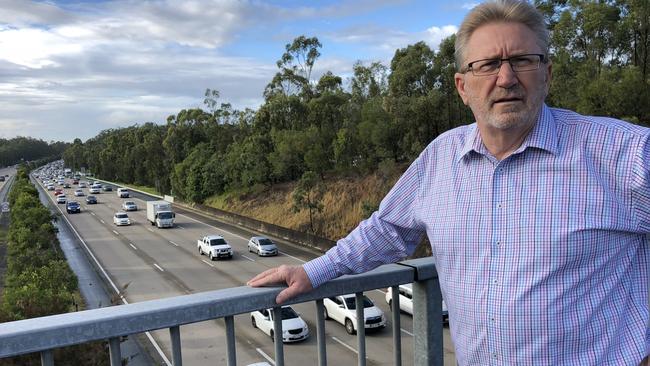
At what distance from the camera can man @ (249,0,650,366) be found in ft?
5.69

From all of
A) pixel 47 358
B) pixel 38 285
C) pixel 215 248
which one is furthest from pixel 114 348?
pixel 215 248

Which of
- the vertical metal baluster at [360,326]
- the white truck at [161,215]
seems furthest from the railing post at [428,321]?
the white truck at [161,215]

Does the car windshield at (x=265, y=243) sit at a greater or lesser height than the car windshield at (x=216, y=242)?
lesser

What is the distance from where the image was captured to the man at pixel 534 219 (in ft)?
5.69

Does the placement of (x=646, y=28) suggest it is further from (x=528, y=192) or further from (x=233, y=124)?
(x=233, y=124)

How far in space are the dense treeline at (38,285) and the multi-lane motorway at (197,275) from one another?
146 centimetres

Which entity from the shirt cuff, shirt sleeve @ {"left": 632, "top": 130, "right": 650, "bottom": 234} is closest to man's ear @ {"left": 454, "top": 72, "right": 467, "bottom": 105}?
shirt sleeve @ {"left": 632, "top": 130, "right": 650, "bottom": 234}

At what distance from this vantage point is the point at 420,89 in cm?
2580

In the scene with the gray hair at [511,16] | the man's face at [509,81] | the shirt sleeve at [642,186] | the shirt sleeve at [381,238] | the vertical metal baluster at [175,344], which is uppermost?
the gray hair at [511,16]

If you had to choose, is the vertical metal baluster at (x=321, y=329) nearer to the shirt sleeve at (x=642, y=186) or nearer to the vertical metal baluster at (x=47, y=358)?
the vertical metal baluster at (x=47, y=358)

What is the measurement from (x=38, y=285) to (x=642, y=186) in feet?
52.7

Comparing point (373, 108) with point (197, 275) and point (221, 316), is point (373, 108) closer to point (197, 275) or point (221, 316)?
point (197, 275)

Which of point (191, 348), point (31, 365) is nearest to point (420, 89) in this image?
point (191, 348)

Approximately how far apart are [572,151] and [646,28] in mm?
19761
